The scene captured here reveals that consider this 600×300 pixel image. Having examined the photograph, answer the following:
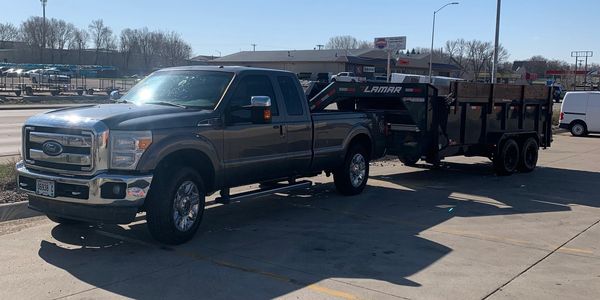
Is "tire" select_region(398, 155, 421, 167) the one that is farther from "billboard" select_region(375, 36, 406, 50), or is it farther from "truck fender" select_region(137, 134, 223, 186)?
"billboard" select_region(375, 36, 406, 50)

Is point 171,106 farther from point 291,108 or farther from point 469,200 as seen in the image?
point 469,200

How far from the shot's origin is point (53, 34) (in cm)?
13350

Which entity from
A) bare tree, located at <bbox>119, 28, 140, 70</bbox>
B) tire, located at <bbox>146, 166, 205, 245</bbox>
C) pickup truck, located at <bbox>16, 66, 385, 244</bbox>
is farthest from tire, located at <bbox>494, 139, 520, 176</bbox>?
bare tree, located at <bbox>119, 28, 140, 70</bbox>

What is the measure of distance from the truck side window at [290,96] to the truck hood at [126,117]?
1671 millimetres

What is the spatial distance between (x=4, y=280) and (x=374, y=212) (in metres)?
5.24

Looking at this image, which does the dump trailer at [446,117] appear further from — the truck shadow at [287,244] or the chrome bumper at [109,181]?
the chrome bumper at [109,181]

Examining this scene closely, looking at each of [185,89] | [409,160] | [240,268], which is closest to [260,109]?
[185,89]

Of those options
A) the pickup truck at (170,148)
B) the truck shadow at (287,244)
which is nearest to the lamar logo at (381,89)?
the truck shadow at (287,244)

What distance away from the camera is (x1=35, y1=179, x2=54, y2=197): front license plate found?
644 centimetres

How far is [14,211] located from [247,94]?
349cm

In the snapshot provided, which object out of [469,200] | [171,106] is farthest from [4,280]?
[469,200]

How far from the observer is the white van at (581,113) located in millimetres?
27125

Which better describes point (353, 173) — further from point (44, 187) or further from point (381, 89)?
point (44, 187)

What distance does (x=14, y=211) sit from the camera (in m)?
8.05
